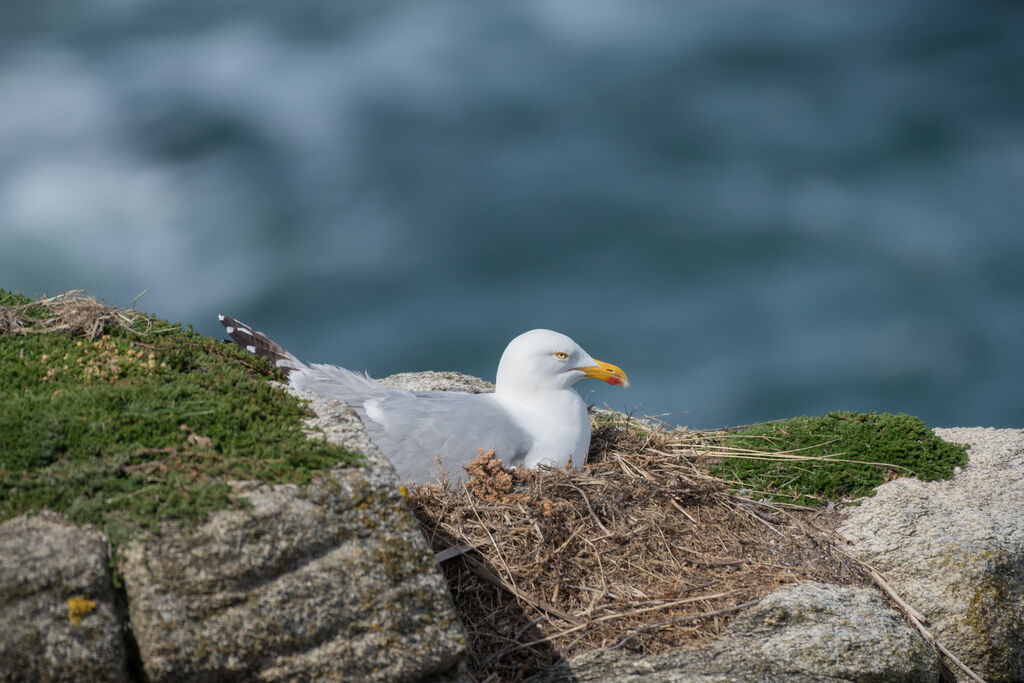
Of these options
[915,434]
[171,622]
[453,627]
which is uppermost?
[915,434]

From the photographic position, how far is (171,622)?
3271mm

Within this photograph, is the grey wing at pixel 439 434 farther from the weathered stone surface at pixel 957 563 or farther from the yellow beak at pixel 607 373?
the weathered stone surface at pixel 957 563

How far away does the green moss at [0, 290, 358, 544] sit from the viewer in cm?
359

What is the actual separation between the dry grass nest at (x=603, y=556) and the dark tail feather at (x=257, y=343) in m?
1.67

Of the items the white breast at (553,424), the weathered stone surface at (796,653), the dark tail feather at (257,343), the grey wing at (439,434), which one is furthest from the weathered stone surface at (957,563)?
the dark tail feather at (257,343)

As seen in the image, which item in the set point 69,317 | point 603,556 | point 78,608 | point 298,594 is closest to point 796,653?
point 603,556

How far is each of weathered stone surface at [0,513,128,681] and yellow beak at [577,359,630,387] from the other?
4092 millimetres

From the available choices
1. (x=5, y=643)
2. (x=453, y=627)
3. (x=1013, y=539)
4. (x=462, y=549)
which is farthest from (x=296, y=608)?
(x=1013, y=539)

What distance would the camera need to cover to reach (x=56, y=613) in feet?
10.4

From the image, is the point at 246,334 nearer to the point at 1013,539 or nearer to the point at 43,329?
the point at 43,329

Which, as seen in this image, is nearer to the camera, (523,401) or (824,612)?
(824,612)

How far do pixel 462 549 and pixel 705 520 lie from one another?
175cm

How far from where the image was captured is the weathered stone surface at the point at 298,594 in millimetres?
3301

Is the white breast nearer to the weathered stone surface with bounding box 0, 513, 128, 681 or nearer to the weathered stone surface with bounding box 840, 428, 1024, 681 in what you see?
the weathered stone surface with bounding box 840, 428, 1024, 681
